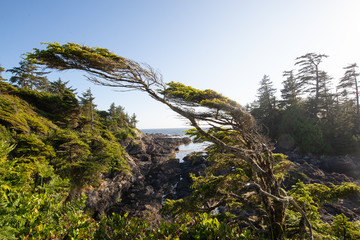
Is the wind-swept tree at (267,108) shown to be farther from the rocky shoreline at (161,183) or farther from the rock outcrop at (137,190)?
the rock outcrop at (137,190)

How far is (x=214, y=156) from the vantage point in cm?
563

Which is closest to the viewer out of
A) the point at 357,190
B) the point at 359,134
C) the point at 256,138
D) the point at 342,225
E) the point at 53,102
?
the point at 342,225

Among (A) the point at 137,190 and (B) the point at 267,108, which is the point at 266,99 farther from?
(A) the point at 137,190

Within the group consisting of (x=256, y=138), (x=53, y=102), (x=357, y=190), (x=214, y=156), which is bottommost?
(x=357, y=190)

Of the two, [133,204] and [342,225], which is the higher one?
[342,225]

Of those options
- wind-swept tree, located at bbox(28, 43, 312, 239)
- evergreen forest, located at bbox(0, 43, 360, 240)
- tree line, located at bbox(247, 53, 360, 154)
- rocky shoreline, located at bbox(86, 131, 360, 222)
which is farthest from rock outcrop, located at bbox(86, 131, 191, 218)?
tree line, located at bbox(247, 53, 360, 154)

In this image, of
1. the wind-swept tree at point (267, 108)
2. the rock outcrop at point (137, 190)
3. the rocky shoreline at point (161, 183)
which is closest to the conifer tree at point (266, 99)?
the wind-swept tree at point (267, 108)

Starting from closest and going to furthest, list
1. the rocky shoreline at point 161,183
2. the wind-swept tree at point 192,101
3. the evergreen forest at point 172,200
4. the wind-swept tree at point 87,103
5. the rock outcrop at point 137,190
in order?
the evergreen forest at point 172,200 → the wind-swept tree at point 192,101 → the rocky shoreline at point 161,183 → the rock outcrop at point 137,190 → the wind-swept tree at point 87,103

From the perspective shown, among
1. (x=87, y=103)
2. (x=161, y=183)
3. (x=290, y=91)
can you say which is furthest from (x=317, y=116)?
(x=87, y=103)

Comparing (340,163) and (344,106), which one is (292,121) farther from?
(340,163)

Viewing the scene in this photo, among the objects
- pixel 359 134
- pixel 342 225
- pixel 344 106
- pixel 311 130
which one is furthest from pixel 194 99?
pixel 344 106

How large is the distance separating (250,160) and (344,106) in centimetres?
3576

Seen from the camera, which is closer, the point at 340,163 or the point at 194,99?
the point at 194,99

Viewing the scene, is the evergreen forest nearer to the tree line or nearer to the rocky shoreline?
the rocky shoreline
